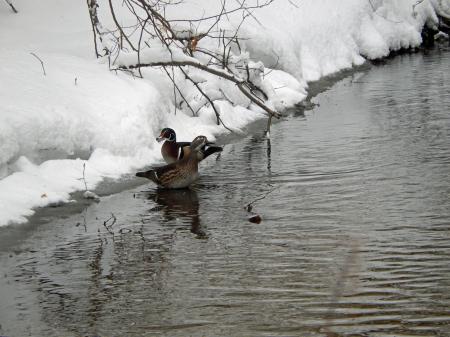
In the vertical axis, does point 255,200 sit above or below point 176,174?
below

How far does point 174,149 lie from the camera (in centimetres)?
916

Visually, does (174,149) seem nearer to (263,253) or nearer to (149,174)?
(149,174)

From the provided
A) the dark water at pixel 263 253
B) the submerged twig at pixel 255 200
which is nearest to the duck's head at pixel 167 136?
the dark water at pixel 263 253

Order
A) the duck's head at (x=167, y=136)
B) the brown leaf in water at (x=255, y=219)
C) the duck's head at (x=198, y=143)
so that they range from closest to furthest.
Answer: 1. the brown leaf in water at (x=255, y=219)
2. the duck's head at (x=198, y=143)
3. the duck's head at (x=167, y=136)

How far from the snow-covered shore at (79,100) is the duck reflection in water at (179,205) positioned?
2.21 ft

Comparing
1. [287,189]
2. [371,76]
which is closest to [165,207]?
[287,189]

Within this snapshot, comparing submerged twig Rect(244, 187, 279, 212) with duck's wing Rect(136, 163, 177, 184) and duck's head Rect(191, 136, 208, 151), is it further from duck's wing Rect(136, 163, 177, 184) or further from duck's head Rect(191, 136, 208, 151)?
duck's head Rect(191, 136, 208, 151)

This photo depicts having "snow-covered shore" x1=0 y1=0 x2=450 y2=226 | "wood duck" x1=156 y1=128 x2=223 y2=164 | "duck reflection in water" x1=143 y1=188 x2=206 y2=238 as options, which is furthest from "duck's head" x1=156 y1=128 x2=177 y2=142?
"duck reflection in water" x1=143 y1=188 x2=206 y2=238

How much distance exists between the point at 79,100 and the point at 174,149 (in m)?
1.31

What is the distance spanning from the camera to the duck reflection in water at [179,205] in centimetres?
737

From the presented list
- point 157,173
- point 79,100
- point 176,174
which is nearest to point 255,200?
point 176,174

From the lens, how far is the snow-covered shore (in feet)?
26.9

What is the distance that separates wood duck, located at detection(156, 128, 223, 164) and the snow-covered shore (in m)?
0.39

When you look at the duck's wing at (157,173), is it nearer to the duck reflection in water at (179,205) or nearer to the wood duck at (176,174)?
the wood duck at (176,174)
